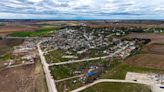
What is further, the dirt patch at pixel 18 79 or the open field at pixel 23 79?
the dirt patch at pixel 18 79

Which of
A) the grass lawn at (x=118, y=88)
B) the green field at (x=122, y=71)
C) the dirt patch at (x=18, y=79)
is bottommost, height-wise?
the dirt patch at (x=18, y=79)

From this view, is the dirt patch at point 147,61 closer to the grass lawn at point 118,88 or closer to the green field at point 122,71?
the green field at point 122,71

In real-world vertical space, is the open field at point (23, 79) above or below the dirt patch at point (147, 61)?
below

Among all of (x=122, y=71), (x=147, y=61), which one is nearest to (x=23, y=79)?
(x=122, y=71)

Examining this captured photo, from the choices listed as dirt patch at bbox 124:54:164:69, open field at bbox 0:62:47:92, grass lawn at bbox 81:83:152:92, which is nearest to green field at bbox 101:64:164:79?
dirt patch at bbox 124:54:164:69

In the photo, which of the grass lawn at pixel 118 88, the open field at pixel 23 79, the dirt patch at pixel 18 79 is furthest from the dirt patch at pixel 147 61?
the dirt patch at pixel 18 79

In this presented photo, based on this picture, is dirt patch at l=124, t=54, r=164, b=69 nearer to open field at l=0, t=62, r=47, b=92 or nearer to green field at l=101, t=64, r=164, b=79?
green field at l=101, t=64, r=164, b=79

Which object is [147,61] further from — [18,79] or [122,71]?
[18,79]
